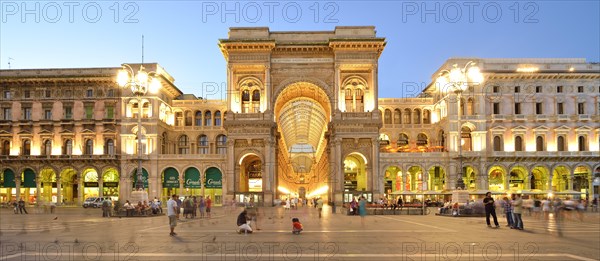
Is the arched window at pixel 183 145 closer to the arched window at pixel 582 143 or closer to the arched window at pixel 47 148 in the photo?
the arched window at pixel 47 148

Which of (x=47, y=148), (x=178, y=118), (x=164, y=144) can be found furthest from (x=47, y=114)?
(x=178, y=118)

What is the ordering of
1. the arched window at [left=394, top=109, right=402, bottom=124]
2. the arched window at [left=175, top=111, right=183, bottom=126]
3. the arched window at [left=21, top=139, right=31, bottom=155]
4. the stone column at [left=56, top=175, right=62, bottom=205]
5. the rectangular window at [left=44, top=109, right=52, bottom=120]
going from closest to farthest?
the stone column at [left=56, top=175, right=62, bottom=205], the arched window at [left=21, top=139, right=31, bottom=155], the rectangular window at [left=44, top=109, right=52, bottom=120], the arched window at [left=175, top=111, right=183, bottom=126], the arched window at [left=394, top=109, right=402, bottom=124]

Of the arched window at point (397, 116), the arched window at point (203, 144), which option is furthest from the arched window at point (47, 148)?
the arched window at point (397, 116)

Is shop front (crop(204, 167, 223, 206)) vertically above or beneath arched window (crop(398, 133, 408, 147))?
beneath

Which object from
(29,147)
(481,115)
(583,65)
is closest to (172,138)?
(29,147)

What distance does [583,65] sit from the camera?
248ft

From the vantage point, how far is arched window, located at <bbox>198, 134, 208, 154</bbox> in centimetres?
8439

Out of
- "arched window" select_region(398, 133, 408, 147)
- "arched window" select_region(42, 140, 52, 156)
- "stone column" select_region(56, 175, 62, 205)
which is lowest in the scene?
"stone column" select_region(56, 175, 62, 205)

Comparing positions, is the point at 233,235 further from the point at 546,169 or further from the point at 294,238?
the point at 546,169

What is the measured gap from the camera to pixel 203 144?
84750mm

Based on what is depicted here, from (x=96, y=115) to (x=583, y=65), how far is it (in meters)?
62.7

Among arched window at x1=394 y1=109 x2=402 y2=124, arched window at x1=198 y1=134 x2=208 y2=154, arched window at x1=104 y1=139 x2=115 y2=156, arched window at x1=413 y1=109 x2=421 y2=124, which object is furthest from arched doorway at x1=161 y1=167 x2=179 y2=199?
arched window at x1=413 y1=109 x2=421 y2=124

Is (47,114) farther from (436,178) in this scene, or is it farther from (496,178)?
(496,178)

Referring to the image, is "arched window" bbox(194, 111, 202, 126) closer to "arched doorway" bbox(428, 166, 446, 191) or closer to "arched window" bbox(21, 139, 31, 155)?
"arched window" bbox(21, 139, 31, 155)
